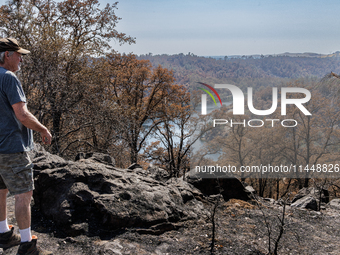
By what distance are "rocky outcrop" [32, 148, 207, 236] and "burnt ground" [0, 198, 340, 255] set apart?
0.14m

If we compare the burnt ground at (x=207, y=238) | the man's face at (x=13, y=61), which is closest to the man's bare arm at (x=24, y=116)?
the man's face at (x=13, y=61)

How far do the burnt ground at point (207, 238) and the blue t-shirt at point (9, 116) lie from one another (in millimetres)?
1307

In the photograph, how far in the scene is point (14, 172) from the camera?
2877mm

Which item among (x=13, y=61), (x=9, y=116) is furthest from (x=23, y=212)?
A: (x=13, y=61)

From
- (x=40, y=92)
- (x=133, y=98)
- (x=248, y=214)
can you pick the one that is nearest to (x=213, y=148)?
(x=133, y=98)

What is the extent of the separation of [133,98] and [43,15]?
28.9 feet

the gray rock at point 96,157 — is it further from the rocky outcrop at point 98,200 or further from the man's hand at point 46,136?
the man's hand at point 46,136

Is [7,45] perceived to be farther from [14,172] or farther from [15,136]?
[14,172]

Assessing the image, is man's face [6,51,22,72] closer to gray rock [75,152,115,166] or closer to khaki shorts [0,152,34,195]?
khaki shorts [0,152,34,195]

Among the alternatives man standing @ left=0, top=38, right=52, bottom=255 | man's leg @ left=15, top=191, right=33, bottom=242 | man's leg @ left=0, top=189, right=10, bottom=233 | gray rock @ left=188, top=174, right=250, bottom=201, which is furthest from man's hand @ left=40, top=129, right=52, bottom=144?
gray rock @ left=188, top=174, right=250, bottom=201

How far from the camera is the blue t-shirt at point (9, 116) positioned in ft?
9.20

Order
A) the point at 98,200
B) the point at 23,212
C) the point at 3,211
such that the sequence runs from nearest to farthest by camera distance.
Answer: the point at 23,212
the point at 3,211
the point at 98,200

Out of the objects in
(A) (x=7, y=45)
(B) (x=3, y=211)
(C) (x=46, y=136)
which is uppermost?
(A) (x=7, y=45)

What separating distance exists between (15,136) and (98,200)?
5.79ft
